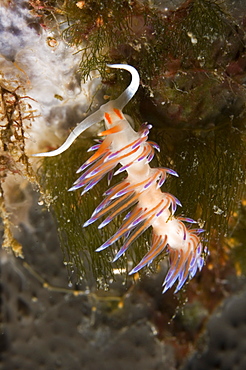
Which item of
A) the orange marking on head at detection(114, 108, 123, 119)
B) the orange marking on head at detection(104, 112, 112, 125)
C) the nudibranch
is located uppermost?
the orange marking on head at detection(114, 108, 123, 119)

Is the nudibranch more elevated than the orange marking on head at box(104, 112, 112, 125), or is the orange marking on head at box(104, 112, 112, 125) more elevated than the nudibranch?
the orange marking on head at box(104, 112, 112, 125)

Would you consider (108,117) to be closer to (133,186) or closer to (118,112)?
(118,112)

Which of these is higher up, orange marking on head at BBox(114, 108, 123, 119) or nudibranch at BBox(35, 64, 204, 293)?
orange marking on head at BBox(114, 108, 123, 119)

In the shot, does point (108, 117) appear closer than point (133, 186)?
Yes

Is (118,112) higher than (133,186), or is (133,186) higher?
(118,112)

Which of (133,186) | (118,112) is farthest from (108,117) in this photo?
(133,186)

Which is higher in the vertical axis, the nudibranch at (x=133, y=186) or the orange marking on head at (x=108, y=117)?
the orange marking on head at (x=108, y=117)

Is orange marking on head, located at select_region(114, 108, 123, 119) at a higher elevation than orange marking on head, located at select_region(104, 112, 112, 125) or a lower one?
higher

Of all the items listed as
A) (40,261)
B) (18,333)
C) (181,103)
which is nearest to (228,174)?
(181,103)
